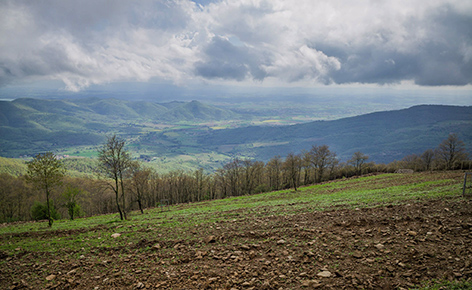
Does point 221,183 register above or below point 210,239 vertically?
below

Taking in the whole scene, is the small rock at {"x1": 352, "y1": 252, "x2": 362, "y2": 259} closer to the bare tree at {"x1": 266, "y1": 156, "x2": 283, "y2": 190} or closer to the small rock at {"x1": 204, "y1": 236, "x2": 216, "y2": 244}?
the small rock at {"x1": 204, "y1": 236, "x2": 216, "y2": 244}

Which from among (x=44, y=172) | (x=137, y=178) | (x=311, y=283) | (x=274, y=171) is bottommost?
(x=274, y=171)

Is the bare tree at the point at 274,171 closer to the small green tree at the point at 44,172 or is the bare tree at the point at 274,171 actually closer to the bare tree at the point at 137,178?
the bare tree at the point at 137,178

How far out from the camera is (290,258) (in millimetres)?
9195

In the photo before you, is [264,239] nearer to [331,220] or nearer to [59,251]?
[331,220]

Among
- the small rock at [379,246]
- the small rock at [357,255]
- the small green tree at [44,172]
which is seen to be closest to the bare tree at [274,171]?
the small green tree at [44,172]

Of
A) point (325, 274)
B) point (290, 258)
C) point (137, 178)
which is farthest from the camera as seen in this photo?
point (137, 178)

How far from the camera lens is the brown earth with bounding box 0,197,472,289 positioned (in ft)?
25.3

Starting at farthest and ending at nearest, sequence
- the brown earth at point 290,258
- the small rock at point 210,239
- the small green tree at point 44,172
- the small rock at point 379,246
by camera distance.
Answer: the small green tree at point 44,172 → the small rock at point 210,239 → the small rock at point 379,246 → the brown earth at point 290,258

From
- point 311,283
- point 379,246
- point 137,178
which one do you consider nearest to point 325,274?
point 311,283

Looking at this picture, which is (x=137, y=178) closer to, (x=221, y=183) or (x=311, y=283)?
(x=311, y=283)

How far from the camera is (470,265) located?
730 centimetres

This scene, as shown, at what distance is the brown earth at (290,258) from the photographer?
771 cm

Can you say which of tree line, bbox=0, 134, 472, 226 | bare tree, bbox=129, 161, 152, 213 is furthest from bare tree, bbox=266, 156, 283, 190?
bare tree, bbox=129, 161, 152, 213
